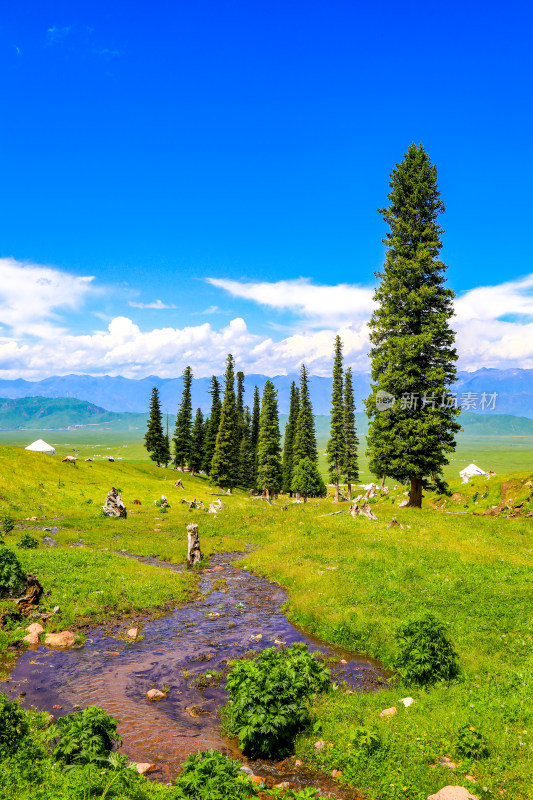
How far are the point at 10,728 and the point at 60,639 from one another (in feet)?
27.8

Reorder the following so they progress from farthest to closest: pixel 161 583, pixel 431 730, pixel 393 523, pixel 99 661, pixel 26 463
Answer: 1. pixel 26 463
2. pixel 393 523
3. pixel 161 583
4. pixel 99 661
5. pixel 431 730

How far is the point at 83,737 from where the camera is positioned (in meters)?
8.12

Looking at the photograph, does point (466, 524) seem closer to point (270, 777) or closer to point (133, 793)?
point (270, 777)

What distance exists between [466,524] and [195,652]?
24.2m

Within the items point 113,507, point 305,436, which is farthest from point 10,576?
point 305,436

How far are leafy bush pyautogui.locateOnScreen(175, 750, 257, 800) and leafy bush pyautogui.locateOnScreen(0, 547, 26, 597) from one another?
1434 cm

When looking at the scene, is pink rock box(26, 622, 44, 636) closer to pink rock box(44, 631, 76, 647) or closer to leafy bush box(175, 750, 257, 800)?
pink rock box(44, 631, 76, 647)

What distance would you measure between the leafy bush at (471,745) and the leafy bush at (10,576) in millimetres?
17851

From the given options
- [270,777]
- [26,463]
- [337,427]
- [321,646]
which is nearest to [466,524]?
[321,646]

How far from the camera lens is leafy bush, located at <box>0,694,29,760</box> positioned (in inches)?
314

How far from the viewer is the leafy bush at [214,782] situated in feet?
22.8

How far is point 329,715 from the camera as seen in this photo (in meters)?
11.1

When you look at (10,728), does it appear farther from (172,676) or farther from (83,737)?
(172,676)

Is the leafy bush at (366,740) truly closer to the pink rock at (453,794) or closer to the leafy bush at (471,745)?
the pink rock at (453,794)
